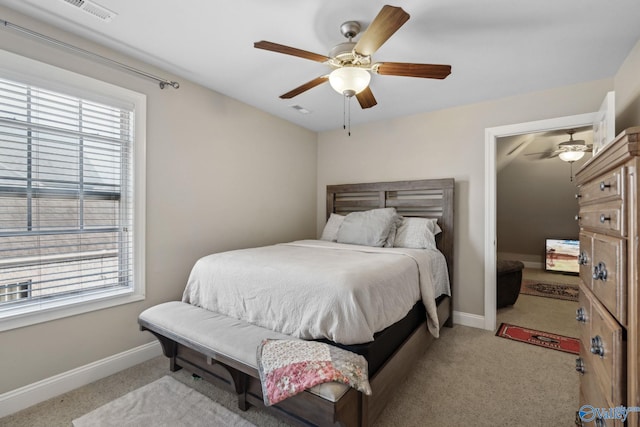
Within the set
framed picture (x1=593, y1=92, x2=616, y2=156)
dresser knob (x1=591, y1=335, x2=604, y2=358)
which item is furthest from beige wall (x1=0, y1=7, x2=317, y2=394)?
framed picture (x1=593, y1=92, x2=616, y2=156)

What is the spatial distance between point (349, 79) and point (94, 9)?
5.33ft

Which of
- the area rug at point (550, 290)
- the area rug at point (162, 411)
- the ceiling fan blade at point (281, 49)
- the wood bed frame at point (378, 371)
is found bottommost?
the area rug at point (162, 411)

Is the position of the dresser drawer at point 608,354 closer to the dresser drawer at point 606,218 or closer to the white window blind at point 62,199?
the dresser drawer at point 606,218

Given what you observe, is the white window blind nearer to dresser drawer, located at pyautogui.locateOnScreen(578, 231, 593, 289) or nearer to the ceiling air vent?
the ceiling air vent

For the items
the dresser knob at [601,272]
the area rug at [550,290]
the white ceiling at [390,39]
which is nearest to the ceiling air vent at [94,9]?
the white ceiling at [390,39]

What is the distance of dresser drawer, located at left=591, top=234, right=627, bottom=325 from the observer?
0.86 metres

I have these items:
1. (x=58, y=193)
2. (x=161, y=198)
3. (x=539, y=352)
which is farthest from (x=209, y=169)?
(x=539, y=352)

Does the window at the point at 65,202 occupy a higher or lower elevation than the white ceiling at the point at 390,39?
lower

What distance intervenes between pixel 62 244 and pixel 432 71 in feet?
9.05

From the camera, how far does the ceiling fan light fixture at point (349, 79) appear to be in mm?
1832

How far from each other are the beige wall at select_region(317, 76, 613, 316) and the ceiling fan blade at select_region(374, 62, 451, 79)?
1585mm

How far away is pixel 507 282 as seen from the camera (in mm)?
3525

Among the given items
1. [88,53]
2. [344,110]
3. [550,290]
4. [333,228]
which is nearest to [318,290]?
[333,228]

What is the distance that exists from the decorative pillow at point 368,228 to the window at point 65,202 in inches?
80.5
